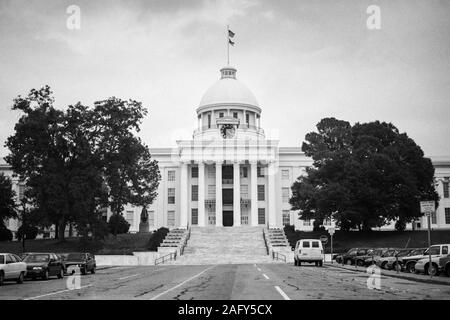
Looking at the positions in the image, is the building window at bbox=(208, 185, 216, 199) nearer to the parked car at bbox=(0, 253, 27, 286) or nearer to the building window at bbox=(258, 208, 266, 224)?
the building window at bbox=(258, 208, 266, 224)

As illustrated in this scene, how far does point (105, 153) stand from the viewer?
5691cm

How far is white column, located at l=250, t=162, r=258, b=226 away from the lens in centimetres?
8231

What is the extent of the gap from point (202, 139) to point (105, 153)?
33.8 metres

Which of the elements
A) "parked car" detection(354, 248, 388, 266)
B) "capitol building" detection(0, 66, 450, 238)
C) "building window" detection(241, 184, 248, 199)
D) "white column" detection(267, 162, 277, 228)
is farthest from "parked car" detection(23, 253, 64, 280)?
"building window" detection(241, 184, 248, 199)

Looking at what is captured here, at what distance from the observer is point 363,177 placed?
2409 inches

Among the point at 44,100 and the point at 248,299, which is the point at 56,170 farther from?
the point at 248,299

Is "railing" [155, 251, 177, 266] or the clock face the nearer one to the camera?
"railing" [155, 251, 177, 266]

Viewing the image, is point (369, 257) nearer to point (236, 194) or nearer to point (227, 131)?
point (236, 194)

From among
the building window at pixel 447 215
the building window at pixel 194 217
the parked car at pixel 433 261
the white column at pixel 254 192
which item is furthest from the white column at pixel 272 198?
the parked car at pixel 433 261

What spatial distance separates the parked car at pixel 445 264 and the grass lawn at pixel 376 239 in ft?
96.1

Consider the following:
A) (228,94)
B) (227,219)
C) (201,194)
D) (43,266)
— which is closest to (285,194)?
(227,219)

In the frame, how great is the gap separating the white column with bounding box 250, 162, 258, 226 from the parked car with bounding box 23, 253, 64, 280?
53361 millimetres

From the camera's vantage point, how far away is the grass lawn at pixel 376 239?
6003 cm
